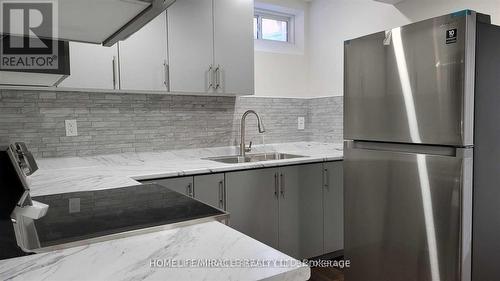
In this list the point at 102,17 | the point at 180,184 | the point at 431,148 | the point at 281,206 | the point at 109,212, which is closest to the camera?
the point at 102,17

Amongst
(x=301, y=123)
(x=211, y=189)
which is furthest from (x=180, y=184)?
(x=301, y=123)

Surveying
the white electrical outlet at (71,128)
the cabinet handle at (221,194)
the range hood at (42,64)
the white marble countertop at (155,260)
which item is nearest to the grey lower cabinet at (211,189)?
the cabinet handle at (221,194)

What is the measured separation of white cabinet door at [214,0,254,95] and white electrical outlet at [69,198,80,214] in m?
1.41

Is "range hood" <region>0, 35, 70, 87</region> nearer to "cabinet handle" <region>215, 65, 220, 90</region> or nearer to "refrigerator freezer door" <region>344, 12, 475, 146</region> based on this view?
"cabinet handle" <region>215, 65, 220, 90</region>

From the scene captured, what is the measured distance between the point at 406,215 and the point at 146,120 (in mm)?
1819

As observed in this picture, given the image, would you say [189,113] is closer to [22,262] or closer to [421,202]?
[421,202]

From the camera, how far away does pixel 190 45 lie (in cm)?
238

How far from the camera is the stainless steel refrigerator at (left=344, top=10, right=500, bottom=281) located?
1.54m

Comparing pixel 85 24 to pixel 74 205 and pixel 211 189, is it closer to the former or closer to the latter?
pixel 74 205

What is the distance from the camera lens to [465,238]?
62.1 inches

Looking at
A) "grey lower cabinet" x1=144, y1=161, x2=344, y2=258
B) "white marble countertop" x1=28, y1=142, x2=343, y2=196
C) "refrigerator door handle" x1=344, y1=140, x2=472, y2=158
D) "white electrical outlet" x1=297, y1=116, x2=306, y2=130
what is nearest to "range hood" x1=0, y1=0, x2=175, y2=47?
"white marble countertop" x1=28, y1=142, x2=343, y2=196

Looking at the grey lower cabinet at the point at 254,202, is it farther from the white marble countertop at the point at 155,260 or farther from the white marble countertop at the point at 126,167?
the white marble countertop at the point at 155,260

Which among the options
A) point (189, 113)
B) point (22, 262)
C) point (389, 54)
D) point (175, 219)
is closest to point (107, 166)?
point (189, 113)

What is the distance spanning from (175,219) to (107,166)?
4.70ft
